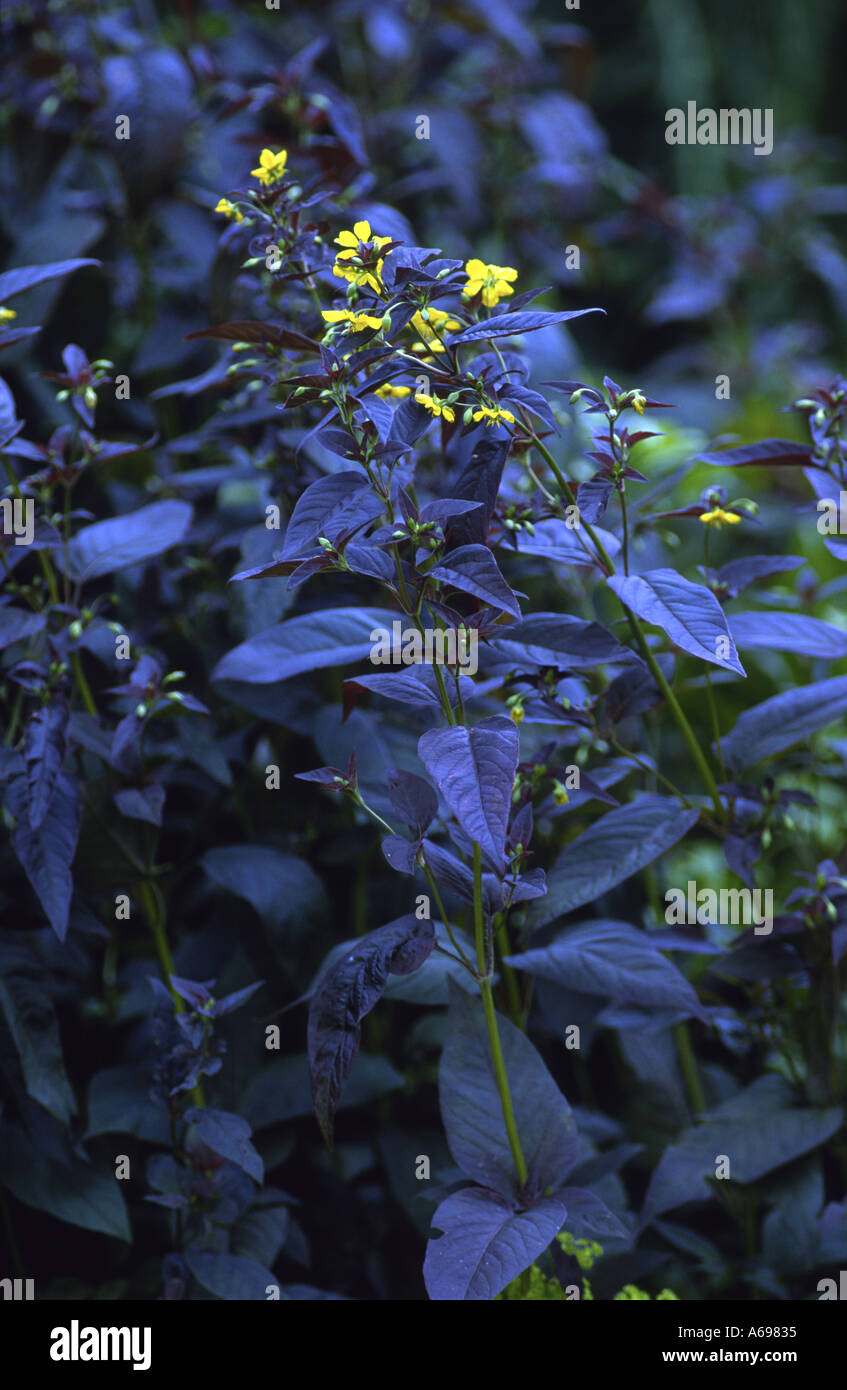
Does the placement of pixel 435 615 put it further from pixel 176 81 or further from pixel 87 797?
pixel 176 81

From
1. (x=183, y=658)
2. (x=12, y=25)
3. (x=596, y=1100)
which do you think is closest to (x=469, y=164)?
(x=12, y=25)

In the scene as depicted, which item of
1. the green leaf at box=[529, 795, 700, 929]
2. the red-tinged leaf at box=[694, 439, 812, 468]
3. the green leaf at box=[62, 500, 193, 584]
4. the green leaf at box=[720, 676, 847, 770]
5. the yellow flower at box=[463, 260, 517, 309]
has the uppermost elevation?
the yellow flower at box=[463, 260, 517, 309]

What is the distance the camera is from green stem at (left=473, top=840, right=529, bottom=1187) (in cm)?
90

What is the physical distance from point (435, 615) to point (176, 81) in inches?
43.7

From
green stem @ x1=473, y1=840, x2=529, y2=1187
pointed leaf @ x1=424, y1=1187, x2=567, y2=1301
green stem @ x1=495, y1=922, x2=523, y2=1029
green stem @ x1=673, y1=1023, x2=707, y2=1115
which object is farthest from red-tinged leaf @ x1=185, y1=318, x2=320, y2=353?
green stem @ x1=673, y1=1023, x2=707, y2=1115

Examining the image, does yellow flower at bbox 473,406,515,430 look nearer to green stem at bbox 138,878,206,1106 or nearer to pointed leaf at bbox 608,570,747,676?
pointed leaf at bbox 608,570,747,676

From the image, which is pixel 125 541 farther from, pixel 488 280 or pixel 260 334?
pixel 488 280

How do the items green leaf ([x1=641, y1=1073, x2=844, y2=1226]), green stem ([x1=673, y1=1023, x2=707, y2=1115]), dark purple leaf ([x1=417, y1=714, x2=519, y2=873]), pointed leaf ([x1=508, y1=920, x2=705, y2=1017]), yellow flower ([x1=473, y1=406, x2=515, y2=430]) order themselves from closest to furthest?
dark purple leaf ([x1=417, y1=714, x2=519, y2=873])
yellow flower ([x1=473, y1=406, x2=515, y2=430])
pointed leaf ([x1=508, y1=920, x2=705, y2=1017])
green leaf ([x1=641, y1=1073, x2=844, y2=1226])
green stem ([x1=673, y1=1023, x2=707, y2=1115])

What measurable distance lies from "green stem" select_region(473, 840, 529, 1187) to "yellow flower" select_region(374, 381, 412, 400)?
40 cm

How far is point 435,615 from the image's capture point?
0.87 metres

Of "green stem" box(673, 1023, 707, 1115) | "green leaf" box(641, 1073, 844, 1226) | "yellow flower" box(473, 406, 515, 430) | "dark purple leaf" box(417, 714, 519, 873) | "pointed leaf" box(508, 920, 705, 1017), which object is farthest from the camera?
"green stem" box(673, 1023, 707, 1115)

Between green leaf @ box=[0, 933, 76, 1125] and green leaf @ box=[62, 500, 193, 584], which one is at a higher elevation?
green leaf @ box=[62, 500, 193, 584]

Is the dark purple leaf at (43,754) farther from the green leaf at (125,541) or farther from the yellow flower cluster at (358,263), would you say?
the yellow flower cluster at (358,263)

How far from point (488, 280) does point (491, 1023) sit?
0.61 metres
